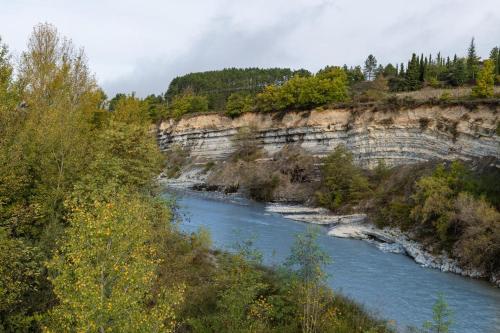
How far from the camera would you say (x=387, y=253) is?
81.5 feet

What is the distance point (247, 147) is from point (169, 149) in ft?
68.1

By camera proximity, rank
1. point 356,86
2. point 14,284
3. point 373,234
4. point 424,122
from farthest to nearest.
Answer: point 356,86 → point 424,122 → point 373,234 → point 14,284

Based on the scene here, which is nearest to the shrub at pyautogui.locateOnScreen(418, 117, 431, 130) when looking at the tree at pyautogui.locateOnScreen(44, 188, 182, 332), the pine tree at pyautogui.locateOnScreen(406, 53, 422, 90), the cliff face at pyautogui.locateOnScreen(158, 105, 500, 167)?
the cliff face at pyautogui.locateOnScreen(158, 105, 500, 167)

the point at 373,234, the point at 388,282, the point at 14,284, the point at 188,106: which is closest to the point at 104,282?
the point at 14,284

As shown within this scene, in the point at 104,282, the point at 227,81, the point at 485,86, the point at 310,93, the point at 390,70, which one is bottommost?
the point at 104,282

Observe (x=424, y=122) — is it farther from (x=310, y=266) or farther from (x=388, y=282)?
(x=310, y=266)

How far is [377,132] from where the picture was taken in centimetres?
4294

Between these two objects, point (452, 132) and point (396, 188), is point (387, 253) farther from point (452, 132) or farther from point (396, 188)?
point (452, 132)

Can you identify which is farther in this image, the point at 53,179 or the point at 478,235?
the point at 478,235

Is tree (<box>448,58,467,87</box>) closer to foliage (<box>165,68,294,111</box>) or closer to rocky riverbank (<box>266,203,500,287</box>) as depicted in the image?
rocky riverbank (<box>266,203,500,287</box>)

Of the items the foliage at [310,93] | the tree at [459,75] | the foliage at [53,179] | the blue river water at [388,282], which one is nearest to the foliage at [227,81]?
the foliage at [310,93]

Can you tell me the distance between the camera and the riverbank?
862 inches

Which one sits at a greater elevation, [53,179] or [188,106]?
[188,106]

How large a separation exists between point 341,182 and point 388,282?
66.2 ft
